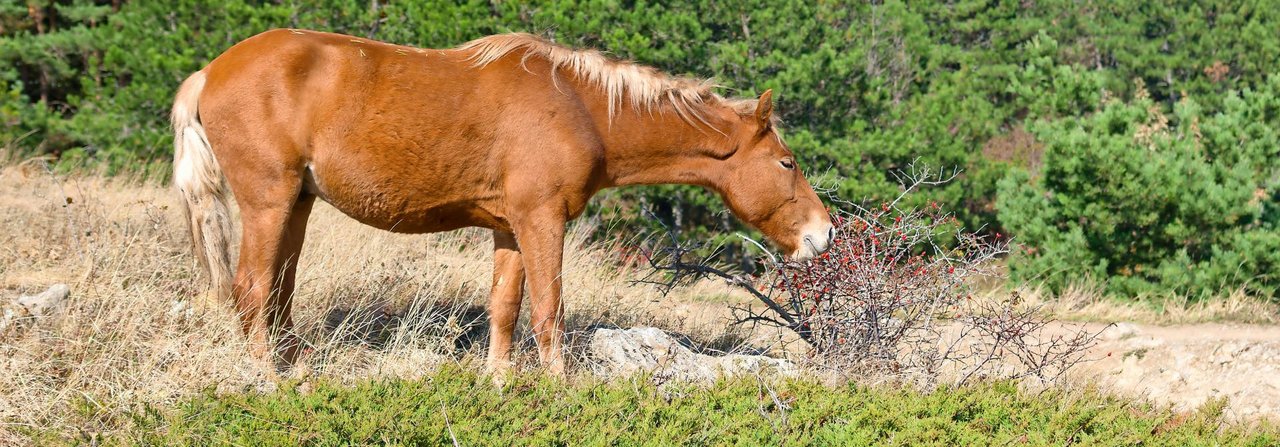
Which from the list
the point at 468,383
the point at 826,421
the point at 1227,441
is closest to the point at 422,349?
the point at 468,383

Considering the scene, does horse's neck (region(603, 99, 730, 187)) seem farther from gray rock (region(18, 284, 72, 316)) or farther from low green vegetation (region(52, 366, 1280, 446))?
gray rock (region(18, 284, 72, 316))

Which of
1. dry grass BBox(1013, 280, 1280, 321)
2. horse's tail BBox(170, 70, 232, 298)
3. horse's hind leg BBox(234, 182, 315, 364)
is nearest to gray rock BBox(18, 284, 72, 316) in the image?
horse's tail BBox(170, 70, 232, 298)

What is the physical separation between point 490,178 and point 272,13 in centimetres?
852

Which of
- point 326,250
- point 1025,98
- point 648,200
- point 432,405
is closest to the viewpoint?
point 432,405

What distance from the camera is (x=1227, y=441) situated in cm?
556

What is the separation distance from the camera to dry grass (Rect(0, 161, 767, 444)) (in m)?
5.14

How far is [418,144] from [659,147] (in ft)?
4.16

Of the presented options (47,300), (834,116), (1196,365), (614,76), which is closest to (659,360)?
(614,76)

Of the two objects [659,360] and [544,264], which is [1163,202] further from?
[544,264]

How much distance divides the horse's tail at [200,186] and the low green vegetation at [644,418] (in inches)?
35.6

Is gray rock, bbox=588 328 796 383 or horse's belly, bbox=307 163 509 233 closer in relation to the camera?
horse's belly, bbox=307 163 509 233

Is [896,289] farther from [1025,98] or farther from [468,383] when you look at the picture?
[1025,98]

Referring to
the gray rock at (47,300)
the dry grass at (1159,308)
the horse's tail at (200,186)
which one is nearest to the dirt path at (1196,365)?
the dry grass at (1159,308)

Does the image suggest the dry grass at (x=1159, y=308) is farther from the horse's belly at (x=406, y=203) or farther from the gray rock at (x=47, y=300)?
the gray rock at (x=47, y=300)
